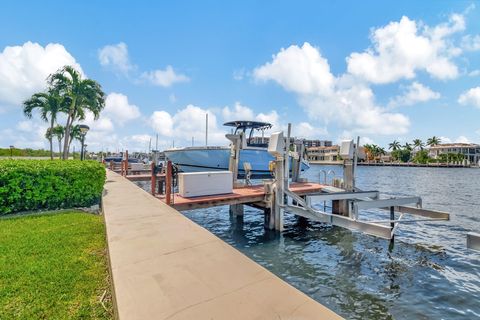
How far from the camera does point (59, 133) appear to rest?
43000 mm

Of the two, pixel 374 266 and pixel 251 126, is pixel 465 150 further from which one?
pixel 374 266

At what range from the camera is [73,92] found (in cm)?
2152

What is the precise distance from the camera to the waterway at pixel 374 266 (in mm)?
4961

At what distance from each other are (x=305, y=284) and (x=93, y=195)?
22.7 feet

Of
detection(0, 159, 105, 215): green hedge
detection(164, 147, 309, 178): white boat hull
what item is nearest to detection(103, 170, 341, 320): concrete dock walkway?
detection(0, 159, 105, 215): green hedge

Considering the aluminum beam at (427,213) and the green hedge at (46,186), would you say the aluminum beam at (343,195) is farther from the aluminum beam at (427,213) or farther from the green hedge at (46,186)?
the green hedge at (46,186)

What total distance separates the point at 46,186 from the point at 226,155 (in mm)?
10306

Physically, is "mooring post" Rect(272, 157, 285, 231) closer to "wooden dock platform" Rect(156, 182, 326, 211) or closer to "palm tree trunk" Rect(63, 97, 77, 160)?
"wooden dock platform" Rect(156, 182, 326, 211)

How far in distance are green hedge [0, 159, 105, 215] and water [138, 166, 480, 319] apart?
4.62 metres

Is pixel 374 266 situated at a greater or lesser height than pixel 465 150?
lesser

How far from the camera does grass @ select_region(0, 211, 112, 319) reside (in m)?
2.90

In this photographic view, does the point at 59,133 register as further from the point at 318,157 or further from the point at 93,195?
the point at 318,157

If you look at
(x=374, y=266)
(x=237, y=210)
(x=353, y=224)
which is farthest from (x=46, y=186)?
(x=374, y=266)

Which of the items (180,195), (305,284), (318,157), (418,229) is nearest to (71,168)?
(180,195)
